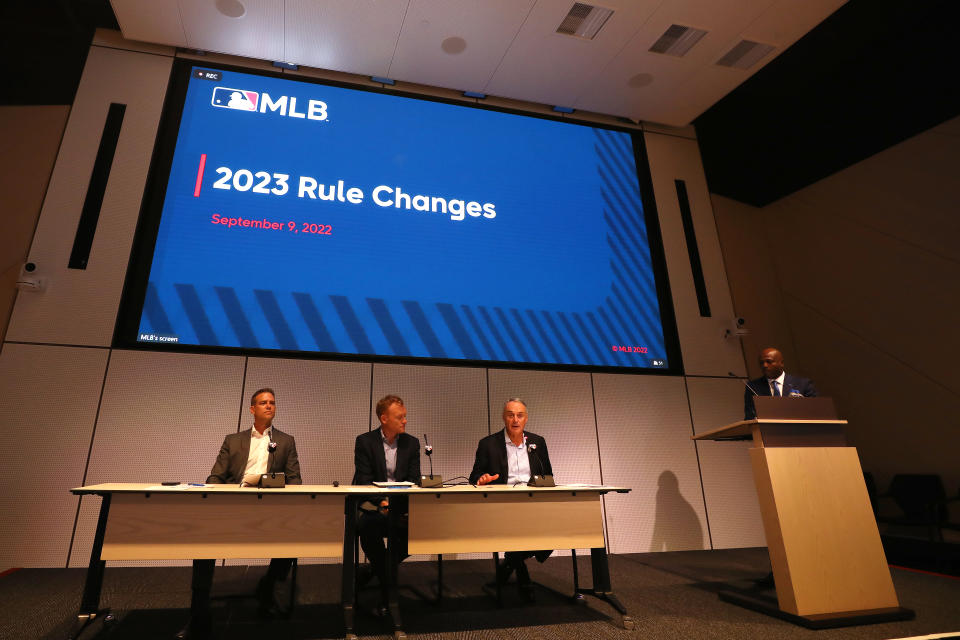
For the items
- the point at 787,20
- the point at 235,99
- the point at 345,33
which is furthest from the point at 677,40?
the point at 235,99

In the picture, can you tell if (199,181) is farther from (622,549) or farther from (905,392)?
(905,392)

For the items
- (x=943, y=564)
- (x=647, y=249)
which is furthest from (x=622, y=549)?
(x=647, y=249)

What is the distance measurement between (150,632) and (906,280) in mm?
6762

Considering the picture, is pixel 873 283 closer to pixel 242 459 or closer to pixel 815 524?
pixel 815 524

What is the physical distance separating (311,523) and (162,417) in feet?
7.28

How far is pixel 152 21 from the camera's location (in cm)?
441

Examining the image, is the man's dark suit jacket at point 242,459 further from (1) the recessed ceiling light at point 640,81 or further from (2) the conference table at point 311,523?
(1) the recessed ceiling light at point 640,81

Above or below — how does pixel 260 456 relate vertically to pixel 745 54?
below

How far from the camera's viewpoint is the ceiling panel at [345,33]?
170 inches

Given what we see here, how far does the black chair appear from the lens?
4398 mm

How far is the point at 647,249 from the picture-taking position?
526 cm

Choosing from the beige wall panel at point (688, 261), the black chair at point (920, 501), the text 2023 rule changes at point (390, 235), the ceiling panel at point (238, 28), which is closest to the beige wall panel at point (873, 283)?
the black chair at point (920, 501)

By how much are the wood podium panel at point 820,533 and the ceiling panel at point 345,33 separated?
4.21m

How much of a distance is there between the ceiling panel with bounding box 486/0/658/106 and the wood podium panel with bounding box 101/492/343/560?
13.6 ft
